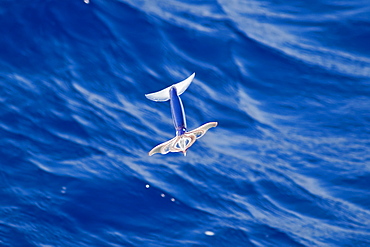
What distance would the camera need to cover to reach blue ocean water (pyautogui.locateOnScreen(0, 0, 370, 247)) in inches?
313

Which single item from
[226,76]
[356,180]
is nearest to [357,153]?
[356,180]

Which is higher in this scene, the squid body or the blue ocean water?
the blue ocean water

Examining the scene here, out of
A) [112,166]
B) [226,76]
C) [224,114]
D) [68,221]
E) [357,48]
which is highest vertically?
[357,48]

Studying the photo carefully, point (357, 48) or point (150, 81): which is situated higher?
point (357, 48)

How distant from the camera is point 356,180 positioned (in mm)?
8578

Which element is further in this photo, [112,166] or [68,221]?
[112,166]

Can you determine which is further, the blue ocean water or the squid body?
the blue ocean water

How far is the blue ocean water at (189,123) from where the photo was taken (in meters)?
7.94

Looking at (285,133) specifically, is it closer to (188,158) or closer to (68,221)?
(188,158)

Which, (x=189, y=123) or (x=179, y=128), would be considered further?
(x=189, y=123)

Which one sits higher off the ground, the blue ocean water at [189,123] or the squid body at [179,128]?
the blue ocean water at [189,123]

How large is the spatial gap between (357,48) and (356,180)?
2496 millimetres

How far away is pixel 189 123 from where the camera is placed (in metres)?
8.98

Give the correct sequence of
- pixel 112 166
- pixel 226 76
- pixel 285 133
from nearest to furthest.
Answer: pixel 112 166 < pixel 285 133 < pixel 226 76
